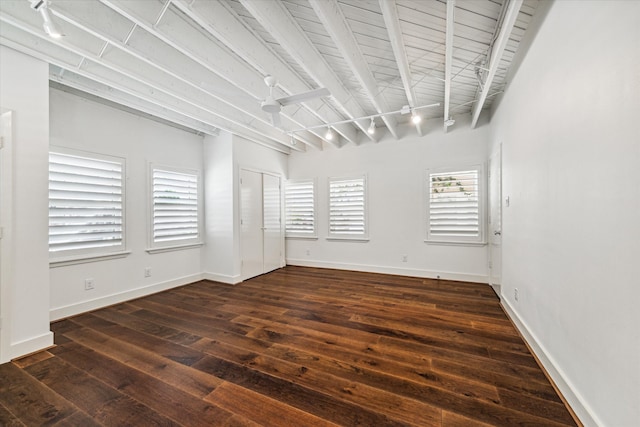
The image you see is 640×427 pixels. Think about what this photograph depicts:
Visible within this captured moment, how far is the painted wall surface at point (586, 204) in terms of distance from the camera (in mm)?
1121

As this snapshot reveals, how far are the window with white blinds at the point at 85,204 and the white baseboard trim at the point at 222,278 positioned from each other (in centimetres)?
153

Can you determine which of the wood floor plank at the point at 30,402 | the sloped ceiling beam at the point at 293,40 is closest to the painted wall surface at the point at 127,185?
the wood floor plank at the point at 30,402

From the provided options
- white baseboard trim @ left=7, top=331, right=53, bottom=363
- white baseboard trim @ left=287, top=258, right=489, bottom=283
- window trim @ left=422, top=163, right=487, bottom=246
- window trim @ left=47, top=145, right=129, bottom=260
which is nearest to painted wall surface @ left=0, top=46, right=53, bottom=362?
white baseboard trim @ left=7, top=331, right=53, bottom=363

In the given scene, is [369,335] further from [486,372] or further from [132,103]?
[132,103]

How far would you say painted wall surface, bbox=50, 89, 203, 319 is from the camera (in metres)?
3.04

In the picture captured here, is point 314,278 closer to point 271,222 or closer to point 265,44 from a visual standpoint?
point 271,222

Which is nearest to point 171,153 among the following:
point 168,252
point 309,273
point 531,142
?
point 168,252

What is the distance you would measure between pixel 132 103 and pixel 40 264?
224 centimetres

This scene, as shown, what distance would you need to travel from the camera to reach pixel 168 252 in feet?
13.8

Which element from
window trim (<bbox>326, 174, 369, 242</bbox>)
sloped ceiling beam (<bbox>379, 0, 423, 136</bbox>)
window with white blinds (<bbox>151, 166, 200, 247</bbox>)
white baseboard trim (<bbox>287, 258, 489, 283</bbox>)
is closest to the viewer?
sloped ceiling beam (<bbox>379, 0, 423, 136</bbox>)

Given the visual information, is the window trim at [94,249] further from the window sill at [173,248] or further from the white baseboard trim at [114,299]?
the white baseboard trim at [114,299]

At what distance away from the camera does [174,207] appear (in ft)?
13.9

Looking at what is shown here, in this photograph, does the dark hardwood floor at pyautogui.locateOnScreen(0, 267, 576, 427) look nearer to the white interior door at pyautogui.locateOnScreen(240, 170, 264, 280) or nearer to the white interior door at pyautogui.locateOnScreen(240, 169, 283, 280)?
the white interior door at pyautogui.locateOnScreen(240, 170, 264, 280)

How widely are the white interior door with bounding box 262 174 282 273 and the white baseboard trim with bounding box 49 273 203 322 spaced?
1.48 metres
